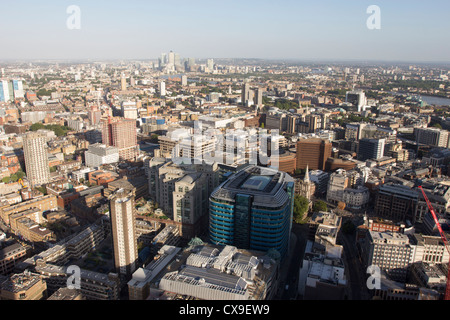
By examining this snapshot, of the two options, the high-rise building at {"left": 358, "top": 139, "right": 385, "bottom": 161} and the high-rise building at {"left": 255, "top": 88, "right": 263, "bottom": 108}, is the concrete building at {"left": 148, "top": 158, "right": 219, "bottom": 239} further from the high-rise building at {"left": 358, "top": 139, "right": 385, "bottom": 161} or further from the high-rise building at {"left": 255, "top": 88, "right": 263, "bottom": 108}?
the high-rise building at {"left": 255, "top": 88, "right": 263, "bottom": 108}

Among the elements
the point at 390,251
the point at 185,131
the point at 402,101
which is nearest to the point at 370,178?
the point at 390,251

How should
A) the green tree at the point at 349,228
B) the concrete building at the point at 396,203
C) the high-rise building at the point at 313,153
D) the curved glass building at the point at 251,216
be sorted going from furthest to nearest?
the high-rise building at the point at 313,153, the concrete building at the point at 396,203, the green tree at the point at 349,228, the curved glass building at the point at 251,216

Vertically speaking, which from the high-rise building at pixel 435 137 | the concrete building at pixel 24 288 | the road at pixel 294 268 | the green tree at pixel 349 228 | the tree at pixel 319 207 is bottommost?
the road at pixel 294 268

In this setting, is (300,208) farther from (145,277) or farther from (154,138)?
(154,138)

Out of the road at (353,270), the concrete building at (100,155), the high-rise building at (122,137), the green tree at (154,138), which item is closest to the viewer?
the road at (353,270)
